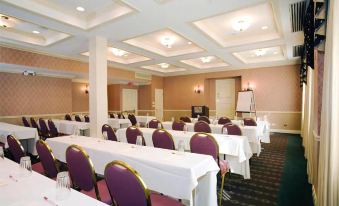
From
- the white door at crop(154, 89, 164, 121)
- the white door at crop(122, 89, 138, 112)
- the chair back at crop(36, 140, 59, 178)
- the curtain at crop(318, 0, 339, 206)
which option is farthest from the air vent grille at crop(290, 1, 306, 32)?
the white door at crop(122, 89, 138, 112)

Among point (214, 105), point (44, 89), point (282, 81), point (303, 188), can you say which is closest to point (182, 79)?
point (214, 105)

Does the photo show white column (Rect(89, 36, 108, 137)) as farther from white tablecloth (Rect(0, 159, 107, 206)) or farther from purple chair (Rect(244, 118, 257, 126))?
purple chair (Rect(244, 118, 257, 126))

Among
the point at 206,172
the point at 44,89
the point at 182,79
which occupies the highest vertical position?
the point at 182,79

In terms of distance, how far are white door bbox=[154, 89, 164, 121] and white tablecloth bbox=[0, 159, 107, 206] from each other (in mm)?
10299

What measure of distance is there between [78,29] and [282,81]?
8687mm

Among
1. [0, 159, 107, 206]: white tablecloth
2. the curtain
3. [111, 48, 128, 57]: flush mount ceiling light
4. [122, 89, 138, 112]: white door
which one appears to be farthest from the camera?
[122, 89, 138, 112]: white door

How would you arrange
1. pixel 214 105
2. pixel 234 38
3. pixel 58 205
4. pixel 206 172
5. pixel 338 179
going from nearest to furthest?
pixel 58 205 < pixel 338 179 < pixel 206 172 < pixel 234 38 < pixel 214 105

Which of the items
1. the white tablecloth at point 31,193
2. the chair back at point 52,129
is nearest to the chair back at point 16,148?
the white tablecloth at point 31,193

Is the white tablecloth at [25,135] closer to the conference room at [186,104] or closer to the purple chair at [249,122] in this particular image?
the conference room at [186,104]

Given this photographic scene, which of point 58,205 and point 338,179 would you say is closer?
point 58,205

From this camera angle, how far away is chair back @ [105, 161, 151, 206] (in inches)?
57.5

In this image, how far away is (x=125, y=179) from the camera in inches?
60.2

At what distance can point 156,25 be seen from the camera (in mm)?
4410

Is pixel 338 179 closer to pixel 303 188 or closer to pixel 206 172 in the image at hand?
pixel 206 172
